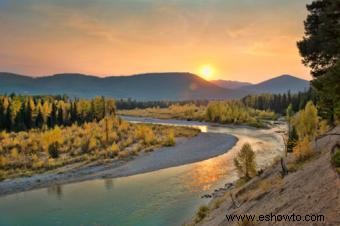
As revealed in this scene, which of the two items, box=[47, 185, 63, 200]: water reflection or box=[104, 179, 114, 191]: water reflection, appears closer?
box=[47, 185, 63, 200]: water reflection

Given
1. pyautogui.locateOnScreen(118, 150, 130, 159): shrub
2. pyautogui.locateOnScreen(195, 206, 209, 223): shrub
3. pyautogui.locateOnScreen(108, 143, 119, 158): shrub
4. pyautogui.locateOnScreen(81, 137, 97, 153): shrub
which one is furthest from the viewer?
pyautogui.locateOnScreen(81, 137, 97, 153): shrub

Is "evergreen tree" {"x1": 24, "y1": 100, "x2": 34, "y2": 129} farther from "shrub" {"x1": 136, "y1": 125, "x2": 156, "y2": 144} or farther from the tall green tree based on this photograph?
the tall green tree

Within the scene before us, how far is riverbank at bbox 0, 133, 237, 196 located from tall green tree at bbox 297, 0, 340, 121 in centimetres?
2801

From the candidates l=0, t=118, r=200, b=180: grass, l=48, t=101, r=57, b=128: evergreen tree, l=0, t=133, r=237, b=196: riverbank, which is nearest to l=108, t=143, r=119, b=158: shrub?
l=0, t=118, r=200, b=180: grass

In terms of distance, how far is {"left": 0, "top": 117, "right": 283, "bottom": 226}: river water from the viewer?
2781cm

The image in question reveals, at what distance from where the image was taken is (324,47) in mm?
20734

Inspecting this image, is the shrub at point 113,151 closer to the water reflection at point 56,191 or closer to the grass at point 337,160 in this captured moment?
the water reflection at point 56,191

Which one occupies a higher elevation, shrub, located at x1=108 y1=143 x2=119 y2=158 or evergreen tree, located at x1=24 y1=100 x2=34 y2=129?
evergreen tree, located at x1=24 y1=100 x2=34 y2=129

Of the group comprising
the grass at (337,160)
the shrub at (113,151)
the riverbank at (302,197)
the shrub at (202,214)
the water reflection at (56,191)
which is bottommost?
the water reflection at (56,191)

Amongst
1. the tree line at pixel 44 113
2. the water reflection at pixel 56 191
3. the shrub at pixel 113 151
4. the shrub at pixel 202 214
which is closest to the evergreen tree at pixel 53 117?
the tree line at pixel 44 113

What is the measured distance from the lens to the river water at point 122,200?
27812 millimetres

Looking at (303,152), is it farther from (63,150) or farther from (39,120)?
(39,120)

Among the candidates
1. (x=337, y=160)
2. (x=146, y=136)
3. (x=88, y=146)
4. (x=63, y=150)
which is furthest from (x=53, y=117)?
(x=337, y=160)

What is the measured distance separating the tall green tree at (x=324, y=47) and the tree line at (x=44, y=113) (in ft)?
234
